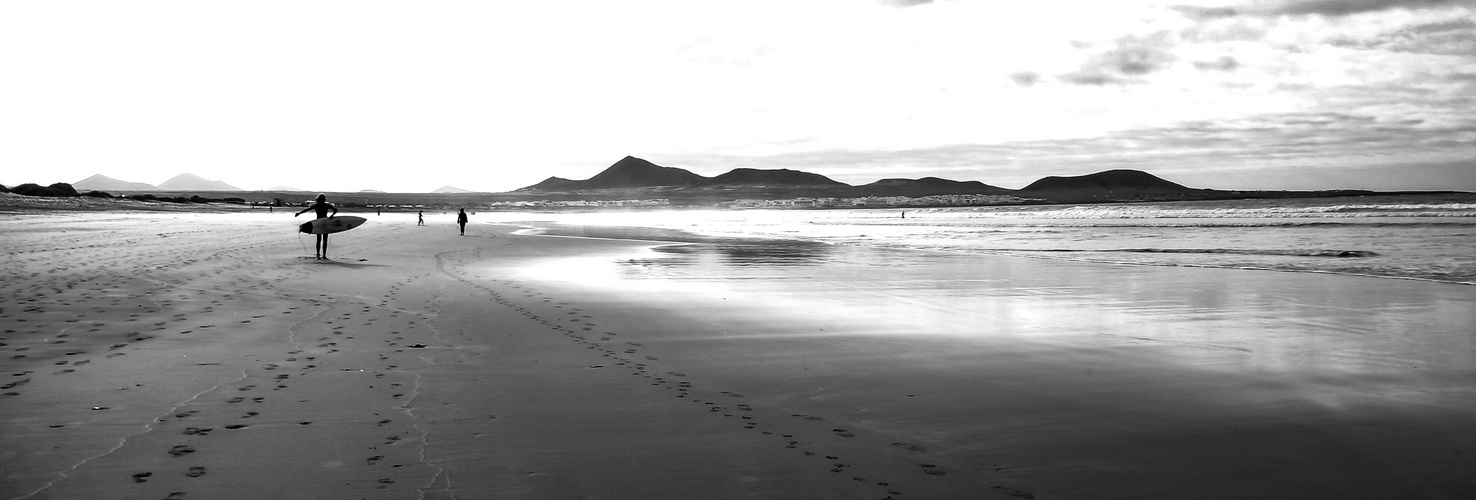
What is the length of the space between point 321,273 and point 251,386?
1208cm

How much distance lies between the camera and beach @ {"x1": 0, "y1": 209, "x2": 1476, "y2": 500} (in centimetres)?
458

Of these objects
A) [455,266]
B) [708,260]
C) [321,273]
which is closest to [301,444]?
[321,273]

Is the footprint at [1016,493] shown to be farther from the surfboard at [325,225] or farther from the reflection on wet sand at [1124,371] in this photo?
the surfboard at [325,225]

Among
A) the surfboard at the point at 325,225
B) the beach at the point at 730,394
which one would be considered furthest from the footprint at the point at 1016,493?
the surfboard at the point at 325,225

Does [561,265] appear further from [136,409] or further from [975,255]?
[136,409]

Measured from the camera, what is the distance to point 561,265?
21.6m

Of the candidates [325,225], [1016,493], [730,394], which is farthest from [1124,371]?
[325,225]

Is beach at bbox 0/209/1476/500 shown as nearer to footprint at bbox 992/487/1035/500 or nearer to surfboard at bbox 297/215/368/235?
footprint at bbox 992/487/1035/500

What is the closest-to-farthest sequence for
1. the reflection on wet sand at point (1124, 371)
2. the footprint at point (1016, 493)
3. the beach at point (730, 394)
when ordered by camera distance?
1. the footprint at point (1016, 493)
2. the beach at point (730, 394)
3. the reflection on wet sand at point (1124, 371)

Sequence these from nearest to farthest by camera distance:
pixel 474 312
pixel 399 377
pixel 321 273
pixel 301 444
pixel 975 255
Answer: pixel 301 444, pixel 399 377, pixel 474 312, pixel 321 273, pixel 975 255

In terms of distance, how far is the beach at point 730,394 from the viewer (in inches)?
180

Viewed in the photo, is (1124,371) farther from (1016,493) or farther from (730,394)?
(1016,493)

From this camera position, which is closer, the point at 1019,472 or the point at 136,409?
the point at 1019,472

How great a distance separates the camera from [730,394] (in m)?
6.75
